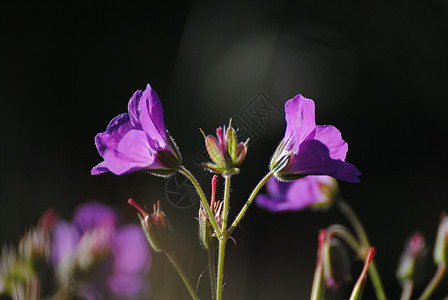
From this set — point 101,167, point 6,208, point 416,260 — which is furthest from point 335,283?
point 6,208

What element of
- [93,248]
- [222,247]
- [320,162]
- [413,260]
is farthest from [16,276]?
[413,260]

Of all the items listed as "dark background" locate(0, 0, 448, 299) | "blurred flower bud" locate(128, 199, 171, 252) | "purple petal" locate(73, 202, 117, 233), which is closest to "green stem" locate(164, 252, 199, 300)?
"blurred flower bud" locate(128, 199, 171, 252)

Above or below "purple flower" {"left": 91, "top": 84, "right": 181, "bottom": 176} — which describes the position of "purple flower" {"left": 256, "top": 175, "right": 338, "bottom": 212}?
below

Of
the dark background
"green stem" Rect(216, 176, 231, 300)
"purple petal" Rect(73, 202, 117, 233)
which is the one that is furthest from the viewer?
the dark background

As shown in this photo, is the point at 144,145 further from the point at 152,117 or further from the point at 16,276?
the point at 16,276

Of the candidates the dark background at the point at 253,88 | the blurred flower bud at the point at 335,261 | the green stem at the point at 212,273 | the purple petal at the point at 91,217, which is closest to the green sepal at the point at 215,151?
the green stem at the point at 212,273

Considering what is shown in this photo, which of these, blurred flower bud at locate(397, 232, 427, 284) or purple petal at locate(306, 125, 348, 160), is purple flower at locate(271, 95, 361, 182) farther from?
blurred flower bud at locate(397, 232, 427, 284)
